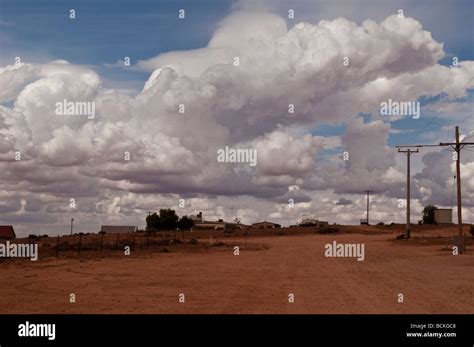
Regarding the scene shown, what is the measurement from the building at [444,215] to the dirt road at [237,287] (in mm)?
73494

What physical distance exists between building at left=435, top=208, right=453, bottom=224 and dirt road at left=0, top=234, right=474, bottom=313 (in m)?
73.5

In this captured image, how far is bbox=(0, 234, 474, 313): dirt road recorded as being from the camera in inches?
654

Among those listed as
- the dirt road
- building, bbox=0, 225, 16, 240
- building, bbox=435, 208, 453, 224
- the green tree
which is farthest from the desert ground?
→ the green tree

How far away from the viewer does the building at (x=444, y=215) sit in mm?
102875

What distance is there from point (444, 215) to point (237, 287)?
3521 inches

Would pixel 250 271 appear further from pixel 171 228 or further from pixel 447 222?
pixel 171 228

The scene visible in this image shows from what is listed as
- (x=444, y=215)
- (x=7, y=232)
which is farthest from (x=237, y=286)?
(x=444, y=215)

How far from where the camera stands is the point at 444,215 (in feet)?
341

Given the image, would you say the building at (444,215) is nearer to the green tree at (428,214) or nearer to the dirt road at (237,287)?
the green tree at (428,214)

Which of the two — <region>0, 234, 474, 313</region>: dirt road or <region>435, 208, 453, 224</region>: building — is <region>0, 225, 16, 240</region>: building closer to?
<region>0, 234, 474, 313</region>: dirt road

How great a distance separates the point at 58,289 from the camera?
69.2 ft

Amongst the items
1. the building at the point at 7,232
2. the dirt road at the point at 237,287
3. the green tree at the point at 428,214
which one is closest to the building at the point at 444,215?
the green tree at the point at 428,214

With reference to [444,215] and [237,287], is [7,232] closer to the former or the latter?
[444,215]
